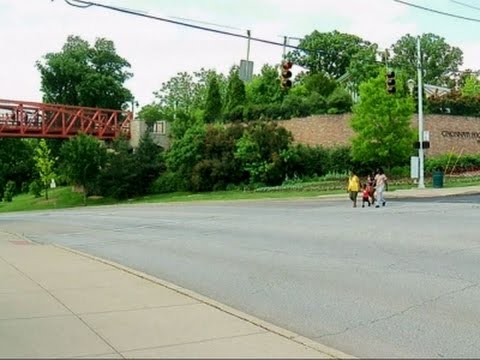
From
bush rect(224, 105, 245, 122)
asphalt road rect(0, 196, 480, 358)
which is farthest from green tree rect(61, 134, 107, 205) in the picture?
asphalt road rect(0, 196, 480, 358)

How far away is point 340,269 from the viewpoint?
36.7ft

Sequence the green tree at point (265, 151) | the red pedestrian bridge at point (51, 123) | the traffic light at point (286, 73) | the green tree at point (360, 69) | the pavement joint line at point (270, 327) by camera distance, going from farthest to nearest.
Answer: the green tree at point (360, 69)
the red pedestrian bridge at point (51, 123)
the green tree at point (265, 151)
the traffic light at point (286, 73)
the pavement joint line at point (270, 327)

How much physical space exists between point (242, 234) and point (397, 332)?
36.6ft

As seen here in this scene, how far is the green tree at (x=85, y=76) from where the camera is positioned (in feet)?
278

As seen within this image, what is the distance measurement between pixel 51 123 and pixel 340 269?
188ft

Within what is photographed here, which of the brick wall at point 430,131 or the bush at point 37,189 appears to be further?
the bush at point 37,189

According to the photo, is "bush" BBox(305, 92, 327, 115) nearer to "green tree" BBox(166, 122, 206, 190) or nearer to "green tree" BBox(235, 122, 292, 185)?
"green tree" BBox(235, 122, 292, 185)

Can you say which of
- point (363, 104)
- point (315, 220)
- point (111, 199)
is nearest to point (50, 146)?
point (111, 199)

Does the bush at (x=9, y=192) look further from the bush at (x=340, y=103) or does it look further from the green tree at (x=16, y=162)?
the bush at (x=340, y=103)

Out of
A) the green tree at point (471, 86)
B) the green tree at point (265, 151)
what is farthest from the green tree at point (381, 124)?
the green tree at point (471, 86)

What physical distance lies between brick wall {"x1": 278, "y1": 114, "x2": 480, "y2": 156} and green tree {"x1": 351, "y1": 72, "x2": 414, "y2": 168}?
6172 mm

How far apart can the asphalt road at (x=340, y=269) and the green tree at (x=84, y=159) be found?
3564cm

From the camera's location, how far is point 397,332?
275 inches

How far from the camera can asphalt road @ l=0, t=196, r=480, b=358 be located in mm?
7109
